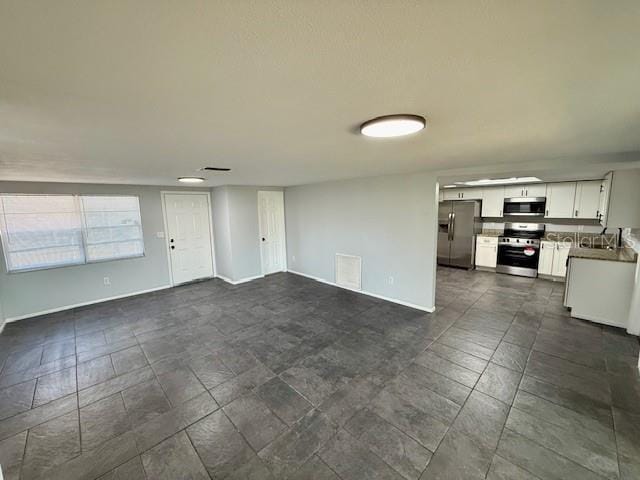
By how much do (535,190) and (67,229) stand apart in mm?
9256

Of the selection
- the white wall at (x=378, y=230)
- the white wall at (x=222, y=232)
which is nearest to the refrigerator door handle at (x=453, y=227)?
the white wall at (x=378, y=230)

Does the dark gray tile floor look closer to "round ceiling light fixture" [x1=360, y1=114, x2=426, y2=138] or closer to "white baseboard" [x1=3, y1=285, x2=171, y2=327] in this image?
"white baseboard" [x1=3, y1=285, x2=171, y2=327]

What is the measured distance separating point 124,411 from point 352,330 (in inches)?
100

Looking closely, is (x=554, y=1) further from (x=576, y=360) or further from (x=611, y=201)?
(x=611, y=201)

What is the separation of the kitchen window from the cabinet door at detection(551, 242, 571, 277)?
862 cm

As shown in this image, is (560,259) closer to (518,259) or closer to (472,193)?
(518,259)

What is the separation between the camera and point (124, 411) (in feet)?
7.38

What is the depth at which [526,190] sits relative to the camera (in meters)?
5.77

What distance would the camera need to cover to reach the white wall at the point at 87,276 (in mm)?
4062

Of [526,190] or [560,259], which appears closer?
[560,259]

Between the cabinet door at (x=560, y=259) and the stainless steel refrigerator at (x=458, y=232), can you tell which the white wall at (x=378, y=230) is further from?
Answer: the cabinet door at (x=560, y=259)

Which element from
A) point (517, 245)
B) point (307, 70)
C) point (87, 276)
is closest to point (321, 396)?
point (307, 70)

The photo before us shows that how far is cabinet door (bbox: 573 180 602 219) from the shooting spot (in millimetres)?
5020

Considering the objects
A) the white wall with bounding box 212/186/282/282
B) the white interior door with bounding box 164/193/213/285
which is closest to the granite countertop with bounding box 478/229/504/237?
the white wall with bounding box 212/186/282/282
